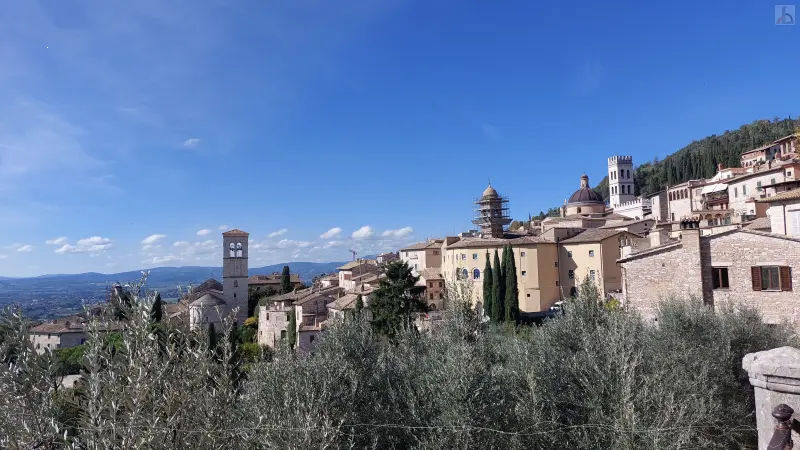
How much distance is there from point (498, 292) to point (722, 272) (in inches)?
753

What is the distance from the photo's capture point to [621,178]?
299 ft

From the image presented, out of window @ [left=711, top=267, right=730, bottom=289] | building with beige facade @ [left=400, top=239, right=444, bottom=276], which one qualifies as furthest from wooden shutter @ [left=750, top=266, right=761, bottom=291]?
building with beige facade @ [left=400, top=239, right=444, bottom=276]

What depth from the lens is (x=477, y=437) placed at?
7.09 meters

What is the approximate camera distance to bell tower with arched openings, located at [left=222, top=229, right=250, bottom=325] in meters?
57.9

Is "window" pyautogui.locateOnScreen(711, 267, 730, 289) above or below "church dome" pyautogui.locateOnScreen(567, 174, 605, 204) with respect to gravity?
below

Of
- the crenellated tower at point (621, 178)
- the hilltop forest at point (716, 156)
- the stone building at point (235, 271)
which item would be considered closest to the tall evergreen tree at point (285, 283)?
the stone building at point (235, 271)

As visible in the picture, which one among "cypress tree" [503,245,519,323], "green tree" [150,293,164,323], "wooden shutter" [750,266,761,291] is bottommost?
"cypress tree" [503,245,519,323]

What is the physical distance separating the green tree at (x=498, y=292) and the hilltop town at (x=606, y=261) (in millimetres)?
1390

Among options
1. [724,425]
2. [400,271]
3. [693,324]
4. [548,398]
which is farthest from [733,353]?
[400,271]

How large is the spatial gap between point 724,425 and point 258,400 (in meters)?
11.0

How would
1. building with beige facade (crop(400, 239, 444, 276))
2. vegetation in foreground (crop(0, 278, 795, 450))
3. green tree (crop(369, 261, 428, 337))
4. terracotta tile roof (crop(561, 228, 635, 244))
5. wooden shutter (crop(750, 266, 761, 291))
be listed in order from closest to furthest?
vegetation in foreground (crop(0, 278, 795, 450)) → wooden shutter (crop(750, 266, 761, 291)) → green tree (crop(369, 261, 428, 337)) → terracotta tile roof (crop(561, 228, 635, 244)) → building with beige facade (crop(400, 239, 444, 276))

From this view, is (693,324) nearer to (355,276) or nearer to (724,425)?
(724,425)

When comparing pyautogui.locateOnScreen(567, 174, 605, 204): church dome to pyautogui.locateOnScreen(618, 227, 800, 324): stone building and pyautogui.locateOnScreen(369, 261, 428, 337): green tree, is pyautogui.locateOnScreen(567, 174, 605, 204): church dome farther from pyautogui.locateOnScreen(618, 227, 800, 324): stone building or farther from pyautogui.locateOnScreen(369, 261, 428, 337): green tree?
pyautogui.locateOnScreen(618, 227, 800, 324): stone building

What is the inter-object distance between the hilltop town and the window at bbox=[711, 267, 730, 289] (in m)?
0.04
